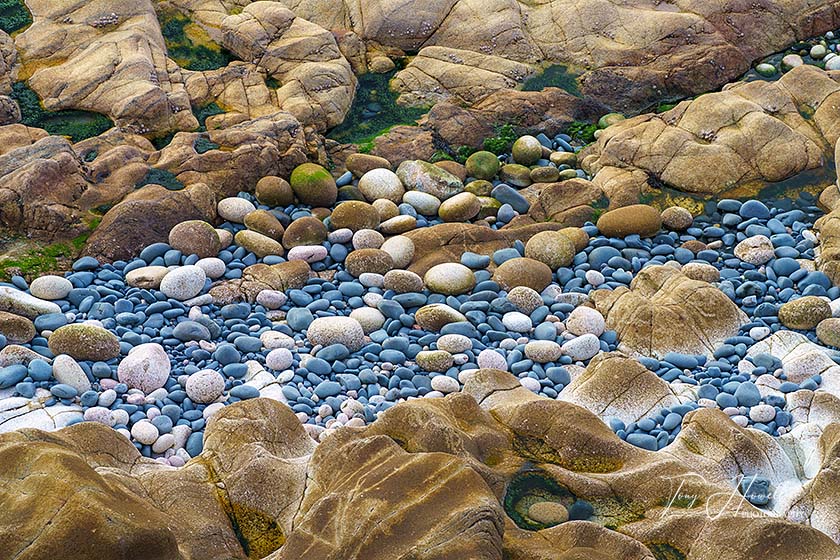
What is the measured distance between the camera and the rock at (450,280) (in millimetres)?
8555

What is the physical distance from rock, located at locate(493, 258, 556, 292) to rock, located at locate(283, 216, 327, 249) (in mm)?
1848

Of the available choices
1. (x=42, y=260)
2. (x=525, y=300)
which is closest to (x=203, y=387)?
(x=42, y=260)

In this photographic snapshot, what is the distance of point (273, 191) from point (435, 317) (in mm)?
2741

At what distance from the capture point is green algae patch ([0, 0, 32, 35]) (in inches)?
471

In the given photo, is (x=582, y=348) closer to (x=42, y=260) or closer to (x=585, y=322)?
(x=585, y=322)

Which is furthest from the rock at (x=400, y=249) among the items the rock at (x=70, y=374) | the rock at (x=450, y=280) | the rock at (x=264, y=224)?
the rock at (x=70, y=374)

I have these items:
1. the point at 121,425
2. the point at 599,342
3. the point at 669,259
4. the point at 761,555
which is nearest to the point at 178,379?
the point at 121,425

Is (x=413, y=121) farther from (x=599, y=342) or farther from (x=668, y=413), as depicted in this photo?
(x=668, y=413)

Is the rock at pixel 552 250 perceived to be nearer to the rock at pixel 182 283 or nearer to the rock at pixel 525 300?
the rock at pixel 525 300

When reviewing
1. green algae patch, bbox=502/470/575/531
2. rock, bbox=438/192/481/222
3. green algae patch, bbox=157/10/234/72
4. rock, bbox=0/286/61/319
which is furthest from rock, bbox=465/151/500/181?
green algae patch, bbox=502/470/575/531

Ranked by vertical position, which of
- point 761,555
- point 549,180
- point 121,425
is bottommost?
point 549,180

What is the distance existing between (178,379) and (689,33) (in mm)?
9220

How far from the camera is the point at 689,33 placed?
42.0 ft

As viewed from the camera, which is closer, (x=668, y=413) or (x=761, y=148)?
(x=668, y=413)
